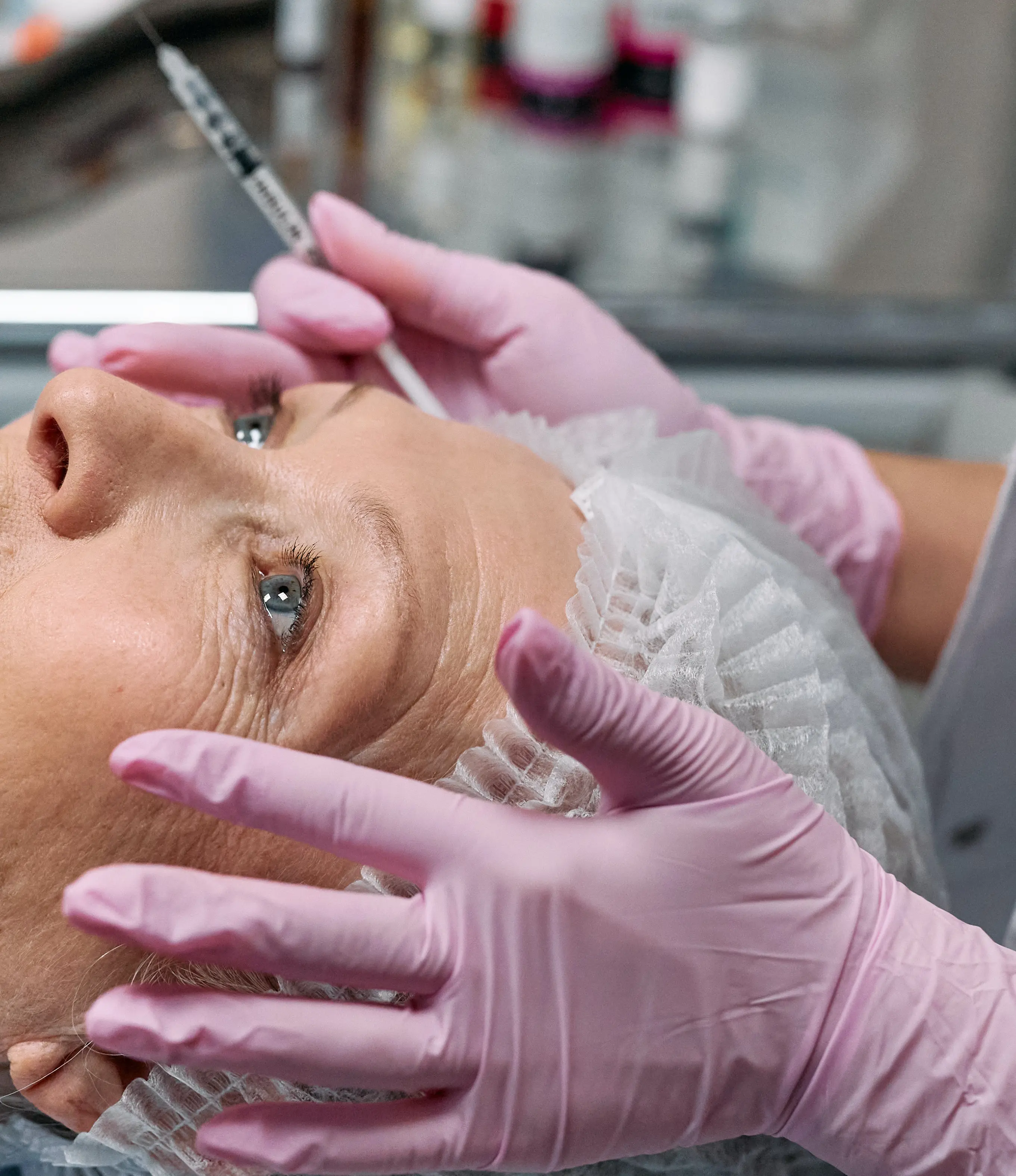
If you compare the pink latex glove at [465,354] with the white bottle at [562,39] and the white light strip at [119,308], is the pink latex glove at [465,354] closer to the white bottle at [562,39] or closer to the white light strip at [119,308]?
the white light strip at [119,308]

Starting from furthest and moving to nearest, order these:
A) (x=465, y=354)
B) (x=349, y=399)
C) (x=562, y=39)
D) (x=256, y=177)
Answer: (x=562, y=39), (x=465, y=354), (x=256, y=177), (x=349, y=399)

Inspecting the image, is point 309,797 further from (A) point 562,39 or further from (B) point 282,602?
(A) point 562,39

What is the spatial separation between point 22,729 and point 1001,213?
2.25 m

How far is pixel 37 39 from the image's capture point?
2.20 m

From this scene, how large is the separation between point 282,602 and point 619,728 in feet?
0.81

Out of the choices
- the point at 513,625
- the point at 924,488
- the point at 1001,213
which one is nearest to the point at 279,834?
the point at 513,625

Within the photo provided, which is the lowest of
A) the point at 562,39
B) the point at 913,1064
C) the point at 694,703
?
the point at 913,1064

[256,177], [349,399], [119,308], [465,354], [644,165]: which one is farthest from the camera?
[644,165]

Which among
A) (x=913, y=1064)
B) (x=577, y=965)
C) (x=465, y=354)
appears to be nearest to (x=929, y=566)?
(x=465, y=354)

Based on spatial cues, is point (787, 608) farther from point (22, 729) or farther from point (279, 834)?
point (22, 729)

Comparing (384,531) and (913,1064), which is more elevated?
(384,531)

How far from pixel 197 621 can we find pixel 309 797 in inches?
6.2

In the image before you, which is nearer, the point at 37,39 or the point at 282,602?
the point at 282,602

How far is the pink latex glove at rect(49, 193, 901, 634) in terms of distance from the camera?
1.21m
